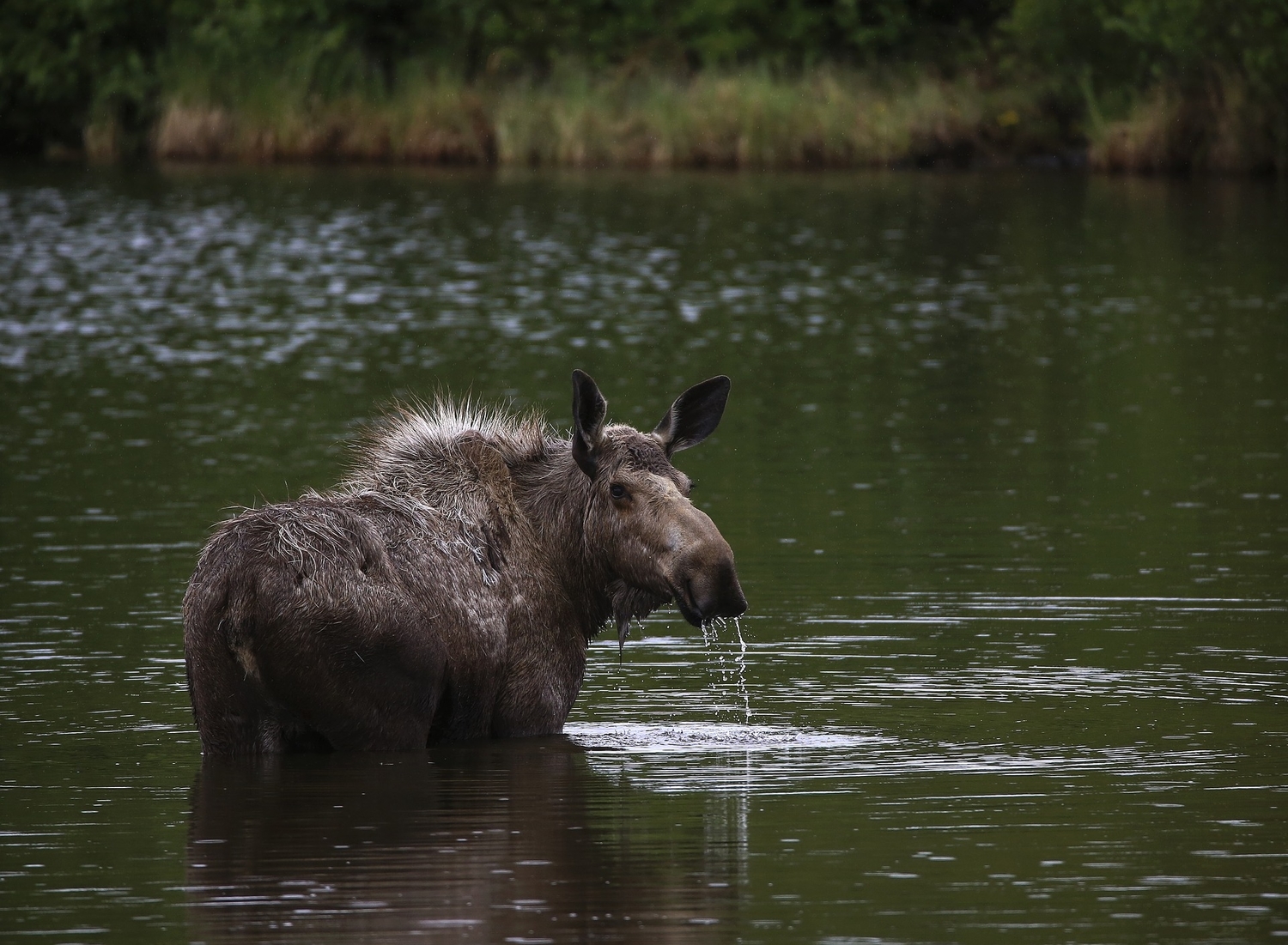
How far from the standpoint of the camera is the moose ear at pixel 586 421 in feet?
35.8

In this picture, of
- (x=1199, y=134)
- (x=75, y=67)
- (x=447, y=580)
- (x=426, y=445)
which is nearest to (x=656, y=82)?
(x=1199, y=134)

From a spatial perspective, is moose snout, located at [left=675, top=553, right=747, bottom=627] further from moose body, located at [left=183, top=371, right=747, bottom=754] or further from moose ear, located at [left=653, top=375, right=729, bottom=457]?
moose ear, located at [left=653, top=375, right=729, bottom=457]

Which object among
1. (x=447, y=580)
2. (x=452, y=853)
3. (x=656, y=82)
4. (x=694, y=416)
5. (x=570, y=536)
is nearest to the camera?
(x=452, y=853)

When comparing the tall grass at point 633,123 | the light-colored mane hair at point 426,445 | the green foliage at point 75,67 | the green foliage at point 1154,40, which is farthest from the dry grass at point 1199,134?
the light-colored mane hair at point 426,445

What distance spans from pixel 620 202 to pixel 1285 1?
50.6 ft

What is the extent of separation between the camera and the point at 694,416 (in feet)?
37.7

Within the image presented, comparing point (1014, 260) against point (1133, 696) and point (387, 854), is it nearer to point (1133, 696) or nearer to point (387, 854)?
point (1133, 696)

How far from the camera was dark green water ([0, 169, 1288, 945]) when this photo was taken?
8.82 meters

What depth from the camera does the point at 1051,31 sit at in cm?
5941

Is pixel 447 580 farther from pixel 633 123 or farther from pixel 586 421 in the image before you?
pixel 633 123

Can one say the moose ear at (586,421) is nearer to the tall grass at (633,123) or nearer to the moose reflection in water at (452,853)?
the moose reflection in water at (452,853)

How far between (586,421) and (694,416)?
26.7 inches

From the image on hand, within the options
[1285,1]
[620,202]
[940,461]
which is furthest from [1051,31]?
[940,461]

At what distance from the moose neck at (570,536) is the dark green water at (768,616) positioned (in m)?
0.70
